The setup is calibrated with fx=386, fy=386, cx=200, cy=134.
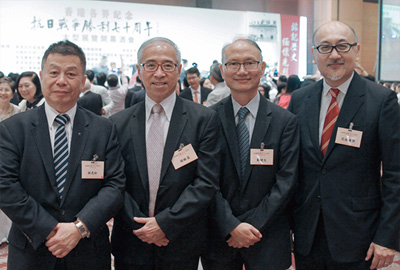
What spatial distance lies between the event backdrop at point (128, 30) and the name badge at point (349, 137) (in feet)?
28.8

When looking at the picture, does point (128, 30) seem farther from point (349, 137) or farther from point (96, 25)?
point (349, 137)

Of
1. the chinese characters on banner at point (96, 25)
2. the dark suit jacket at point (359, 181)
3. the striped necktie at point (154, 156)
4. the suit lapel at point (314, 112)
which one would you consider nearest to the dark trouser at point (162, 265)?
the striped necktie at point (154, 156)

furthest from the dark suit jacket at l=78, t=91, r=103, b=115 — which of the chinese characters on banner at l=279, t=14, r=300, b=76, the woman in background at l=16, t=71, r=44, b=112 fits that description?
the chinese characters on banner at l=279, t=14, r=300, b=76

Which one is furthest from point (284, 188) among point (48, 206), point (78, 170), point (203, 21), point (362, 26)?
point (362, 26)

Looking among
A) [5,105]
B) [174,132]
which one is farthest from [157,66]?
[5,105]

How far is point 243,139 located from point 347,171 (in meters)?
0.55

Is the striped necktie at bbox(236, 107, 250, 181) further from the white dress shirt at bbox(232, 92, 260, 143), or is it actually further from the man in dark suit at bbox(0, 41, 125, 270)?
the man in dark suit at bbox(0, 41, 125, 270)

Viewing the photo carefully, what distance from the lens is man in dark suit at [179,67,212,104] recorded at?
5.87m

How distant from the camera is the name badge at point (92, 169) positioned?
1.84 meters

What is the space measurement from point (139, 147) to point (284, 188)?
30.3 inches

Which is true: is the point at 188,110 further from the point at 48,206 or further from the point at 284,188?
the point at 48,206

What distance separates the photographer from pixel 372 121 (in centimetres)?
195

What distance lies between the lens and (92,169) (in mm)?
1854

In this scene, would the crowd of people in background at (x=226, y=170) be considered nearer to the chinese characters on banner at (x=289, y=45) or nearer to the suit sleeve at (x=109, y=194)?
the suit sleeve at (x=109, y=194)
